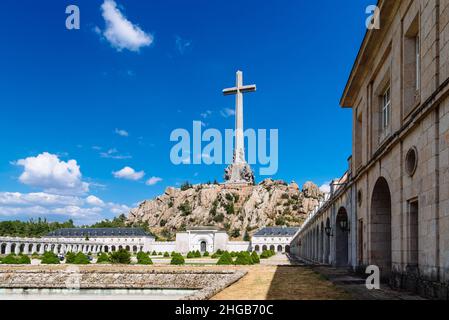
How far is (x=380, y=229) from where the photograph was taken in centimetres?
1850

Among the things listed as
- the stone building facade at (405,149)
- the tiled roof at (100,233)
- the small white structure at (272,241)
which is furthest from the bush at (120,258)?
the tiled roof at (100,233)

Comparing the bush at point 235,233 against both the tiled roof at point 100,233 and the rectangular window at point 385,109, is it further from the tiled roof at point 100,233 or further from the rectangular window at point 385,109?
the rectangular window at point 385,109

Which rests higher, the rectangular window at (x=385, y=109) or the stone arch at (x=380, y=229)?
the rectangular window at (x=385, y=109)

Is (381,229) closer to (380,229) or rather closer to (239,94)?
(380,229)

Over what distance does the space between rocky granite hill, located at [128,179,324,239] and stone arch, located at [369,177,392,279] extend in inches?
4963

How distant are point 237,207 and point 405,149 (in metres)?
144

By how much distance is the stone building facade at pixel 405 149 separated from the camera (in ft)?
35.4

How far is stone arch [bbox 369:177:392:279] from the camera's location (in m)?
18.2

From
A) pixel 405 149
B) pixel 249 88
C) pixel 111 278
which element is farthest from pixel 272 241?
pixel 405 149

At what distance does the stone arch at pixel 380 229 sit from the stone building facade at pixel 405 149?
39 millimetres

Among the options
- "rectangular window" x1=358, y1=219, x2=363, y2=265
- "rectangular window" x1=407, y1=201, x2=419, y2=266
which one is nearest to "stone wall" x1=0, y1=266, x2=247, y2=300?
"rectangular window" x1=358, y1=219, x2=363, y2=265

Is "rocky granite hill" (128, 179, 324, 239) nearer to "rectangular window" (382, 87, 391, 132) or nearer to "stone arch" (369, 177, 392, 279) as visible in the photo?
"stone arch" (369, 177, 392, 279)
